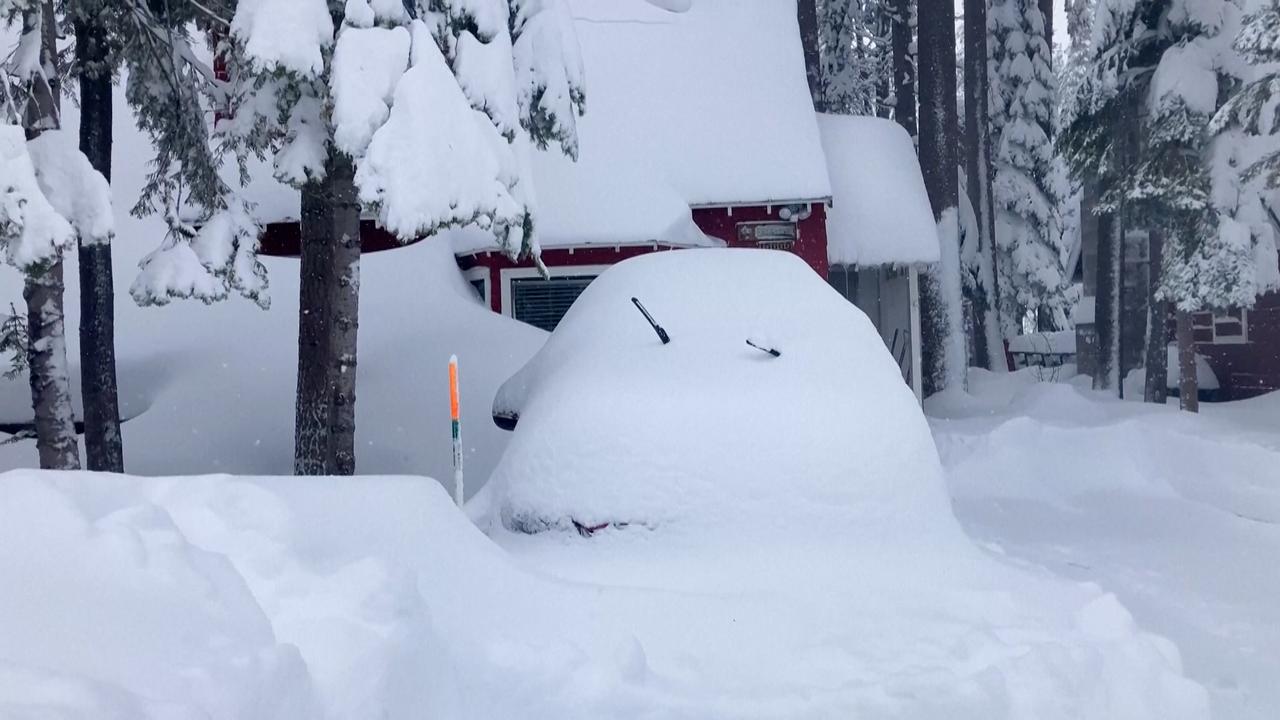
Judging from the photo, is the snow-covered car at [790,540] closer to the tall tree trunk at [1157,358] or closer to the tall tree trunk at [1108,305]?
the tall tree trunk at [1157,358]

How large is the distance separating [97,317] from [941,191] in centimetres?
1289

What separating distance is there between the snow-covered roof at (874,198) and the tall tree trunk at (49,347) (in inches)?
438

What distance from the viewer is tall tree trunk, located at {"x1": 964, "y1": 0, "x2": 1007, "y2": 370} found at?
23359mm

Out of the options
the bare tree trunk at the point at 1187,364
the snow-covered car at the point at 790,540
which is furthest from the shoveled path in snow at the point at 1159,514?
the snow-covered car at the point at 790,540

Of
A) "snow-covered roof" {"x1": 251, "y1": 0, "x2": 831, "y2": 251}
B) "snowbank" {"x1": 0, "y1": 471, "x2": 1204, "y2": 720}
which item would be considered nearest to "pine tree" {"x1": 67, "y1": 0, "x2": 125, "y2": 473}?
"snow-covered roof" {"x1": 251, "y1": 0, "x2": 831, "y2": 251}

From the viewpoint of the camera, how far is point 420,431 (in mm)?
11422

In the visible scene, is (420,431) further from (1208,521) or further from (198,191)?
(1208,521)

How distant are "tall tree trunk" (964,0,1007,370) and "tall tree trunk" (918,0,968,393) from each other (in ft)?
16.7

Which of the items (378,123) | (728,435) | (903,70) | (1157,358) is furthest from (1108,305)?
(728,435)

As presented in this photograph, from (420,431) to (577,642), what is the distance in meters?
7.44

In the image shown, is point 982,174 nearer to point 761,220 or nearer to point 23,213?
point 761,220

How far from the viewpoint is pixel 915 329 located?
18.1m

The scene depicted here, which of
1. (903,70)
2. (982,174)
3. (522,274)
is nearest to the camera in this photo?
(522,274)

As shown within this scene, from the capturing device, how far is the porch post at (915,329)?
696 inches
